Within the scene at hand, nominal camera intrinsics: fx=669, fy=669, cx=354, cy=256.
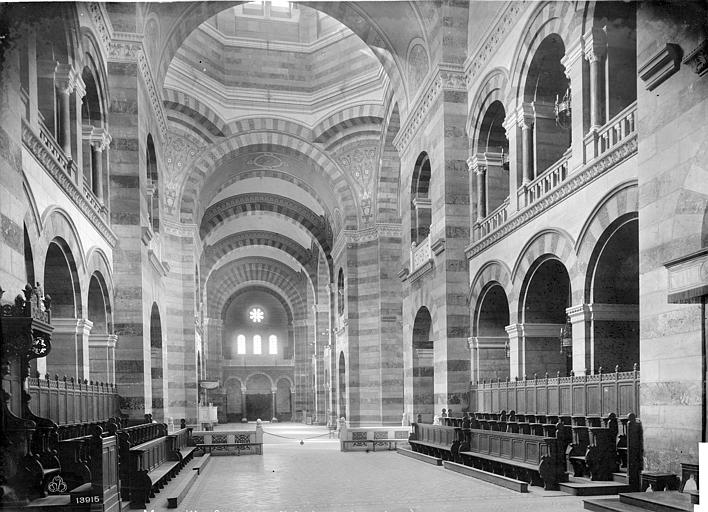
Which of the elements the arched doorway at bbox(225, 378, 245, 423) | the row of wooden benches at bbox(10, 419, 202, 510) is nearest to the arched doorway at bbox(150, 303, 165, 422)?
the row of wooden benches at bbox(10, 419, 202, 510)

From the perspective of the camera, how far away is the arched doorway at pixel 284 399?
43.8m

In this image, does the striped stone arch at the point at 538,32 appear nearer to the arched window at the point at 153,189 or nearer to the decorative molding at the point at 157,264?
the decorative molding at the point at 157,264

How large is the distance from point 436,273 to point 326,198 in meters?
11.9

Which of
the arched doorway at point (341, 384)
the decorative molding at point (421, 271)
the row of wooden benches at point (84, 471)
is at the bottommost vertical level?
the arched doorway at point (341, 384)

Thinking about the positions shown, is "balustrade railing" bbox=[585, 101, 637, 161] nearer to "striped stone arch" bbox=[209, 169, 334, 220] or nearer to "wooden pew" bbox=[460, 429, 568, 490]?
"wooden pew" bbox=[460, 429, 568, 490]

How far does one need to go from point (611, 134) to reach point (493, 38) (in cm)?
506

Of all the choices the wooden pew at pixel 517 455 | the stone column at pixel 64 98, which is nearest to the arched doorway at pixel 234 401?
the wooden pew at pixel 517 455

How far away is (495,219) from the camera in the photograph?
1350 centimetres

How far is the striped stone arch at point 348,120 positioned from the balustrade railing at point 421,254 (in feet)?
24.1

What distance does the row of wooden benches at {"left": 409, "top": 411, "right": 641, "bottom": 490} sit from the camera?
28.1 ft

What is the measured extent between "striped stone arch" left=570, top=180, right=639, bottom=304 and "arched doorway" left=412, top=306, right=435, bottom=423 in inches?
292

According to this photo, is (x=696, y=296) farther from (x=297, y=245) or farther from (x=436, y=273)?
(x=297, y=245)

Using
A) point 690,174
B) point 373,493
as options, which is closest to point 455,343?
point 373,493

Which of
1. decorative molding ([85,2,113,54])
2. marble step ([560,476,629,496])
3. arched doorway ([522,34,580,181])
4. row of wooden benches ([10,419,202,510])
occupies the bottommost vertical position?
marble step ([560,476,629,496])
